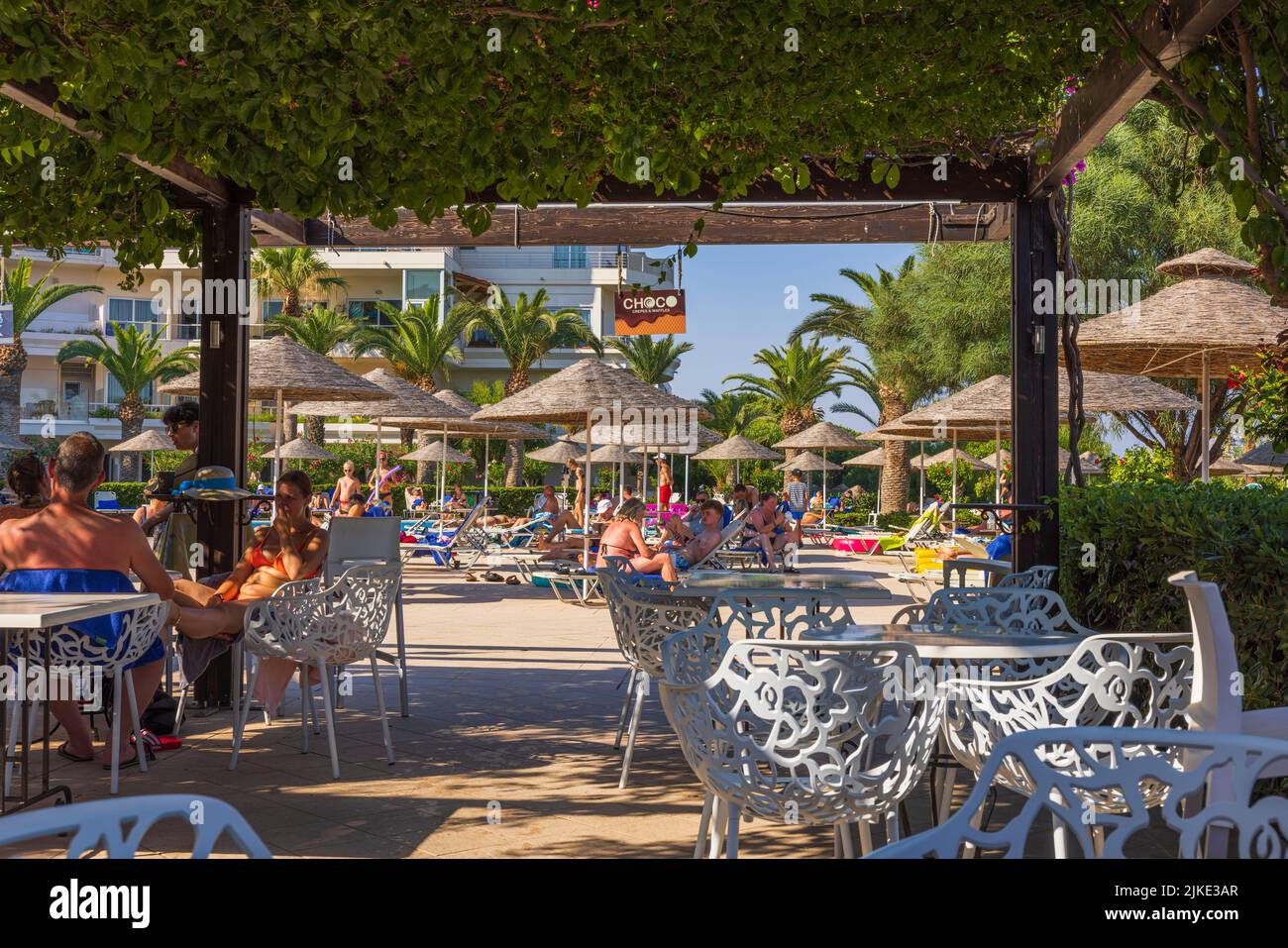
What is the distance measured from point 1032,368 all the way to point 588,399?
732 cm

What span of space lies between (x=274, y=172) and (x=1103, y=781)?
4332 millimetres

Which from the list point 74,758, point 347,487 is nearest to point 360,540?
point 74,758

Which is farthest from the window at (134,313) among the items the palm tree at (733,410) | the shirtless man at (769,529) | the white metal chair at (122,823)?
the white metal chair at (122,823)

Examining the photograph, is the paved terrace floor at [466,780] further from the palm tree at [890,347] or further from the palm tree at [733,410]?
the palm tree at [733,410]

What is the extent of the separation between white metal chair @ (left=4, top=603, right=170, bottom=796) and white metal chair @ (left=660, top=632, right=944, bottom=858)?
2.67 meters

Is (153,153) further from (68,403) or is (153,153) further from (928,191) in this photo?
(68,403)

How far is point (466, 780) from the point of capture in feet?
17.0

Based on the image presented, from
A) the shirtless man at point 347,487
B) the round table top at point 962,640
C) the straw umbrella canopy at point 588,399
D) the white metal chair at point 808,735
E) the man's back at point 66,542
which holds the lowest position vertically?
the white metal chair at point 808,735

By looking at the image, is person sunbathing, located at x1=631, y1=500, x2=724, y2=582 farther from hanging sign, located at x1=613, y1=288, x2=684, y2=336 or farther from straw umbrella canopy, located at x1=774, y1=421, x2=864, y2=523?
straw umbrella canopy, located at x1=774, y1=421, x2=864, y2=523

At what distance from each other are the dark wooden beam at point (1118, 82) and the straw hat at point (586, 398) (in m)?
7.28

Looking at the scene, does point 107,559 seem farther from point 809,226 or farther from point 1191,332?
point 1191,332

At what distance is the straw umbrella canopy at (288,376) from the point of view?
38.9ft

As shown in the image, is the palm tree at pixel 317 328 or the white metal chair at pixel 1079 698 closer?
the white metal chair at pixel 1079 698

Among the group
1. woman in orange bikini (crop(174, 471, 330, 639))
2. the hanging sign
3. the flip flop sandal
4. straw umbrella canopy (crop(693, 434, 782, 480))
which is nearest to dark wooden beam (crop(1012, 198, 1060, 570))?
woman in orange bikini (crop(174, 471, 330, 639))
